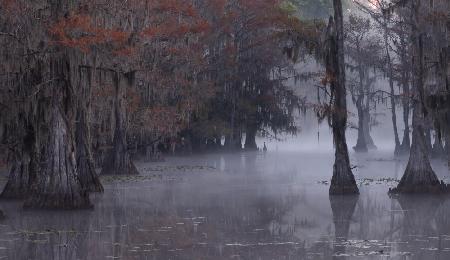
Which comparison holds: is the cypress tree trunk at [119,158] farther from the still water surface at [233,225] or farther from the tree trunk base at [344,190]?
the tree trunk base at [344,190]

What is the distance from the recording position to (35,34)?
1862cm

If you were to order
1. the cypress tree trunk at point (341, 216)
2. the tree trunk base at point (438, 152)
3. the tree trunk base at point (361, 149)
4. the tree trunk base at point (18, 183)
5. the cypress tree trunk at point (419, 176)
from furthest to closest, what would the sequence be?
the tree trunk base at point (361, 149), the tree trunk base at point (438, 152), the cypress tree trunk at point (419, 176), the tree trunk base at point (18, 183), the cypress tree trunk at point (341, 216)

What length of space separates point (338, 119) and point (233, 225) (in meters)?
8.11

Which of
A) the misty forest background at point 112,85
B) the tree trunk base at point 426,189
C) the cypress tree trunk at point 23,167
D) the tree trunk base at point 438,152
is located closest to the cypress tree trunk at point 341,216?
the misty forest background at point 112,85

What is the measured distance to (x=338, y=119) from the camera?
77.5 feet

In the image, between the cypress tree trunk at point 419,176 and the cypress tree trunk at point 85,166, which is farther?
the cypress tree trunk at point 85,166

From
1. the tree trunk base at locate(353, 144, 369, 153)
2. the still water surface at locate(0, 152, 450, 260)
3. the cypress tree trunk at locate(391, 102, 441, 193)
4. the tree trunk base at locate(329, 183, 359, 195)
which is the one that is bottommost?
the still water surface at locate(0, 152, 450, 260)

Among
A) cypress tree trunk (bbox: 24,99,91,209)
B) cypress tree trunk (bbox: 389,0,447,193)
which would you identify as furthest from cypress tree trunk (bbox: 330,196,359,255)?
cypress tree trunk (bbox: 24,99,91,209)

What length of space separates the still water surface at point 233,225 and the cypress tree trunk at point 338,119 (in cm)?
59

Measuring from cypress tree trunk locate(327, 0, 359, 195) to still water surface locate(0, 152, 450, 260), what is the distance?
0.59 m

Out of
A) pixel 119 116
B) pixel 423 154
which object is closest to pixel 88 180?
pixel 119 116

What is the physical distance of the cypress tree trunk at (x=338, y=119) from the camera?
23344 mm

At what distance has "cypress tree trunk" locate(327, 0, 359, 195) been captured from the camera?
76.6ft

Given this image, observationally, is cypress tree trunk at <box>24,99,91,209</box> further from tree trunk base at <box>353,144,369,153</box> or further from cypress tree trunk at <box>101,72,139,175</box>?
tree trunk base at <box>353,144,369,153</box>
